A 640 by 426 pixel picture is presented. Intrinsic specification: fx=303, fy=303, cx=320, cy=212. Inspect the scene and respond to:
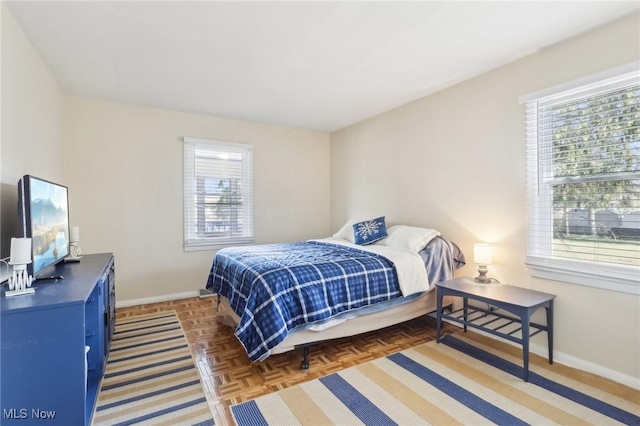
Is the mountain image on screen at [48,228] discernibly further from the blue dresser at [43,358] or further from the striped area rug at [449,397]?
the striped area rug at [449,397]

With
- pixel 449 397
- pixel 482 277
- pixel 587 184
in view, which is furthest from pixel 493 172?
pixel 449 397

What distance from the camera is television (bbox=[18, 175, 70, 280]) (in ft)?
5.46

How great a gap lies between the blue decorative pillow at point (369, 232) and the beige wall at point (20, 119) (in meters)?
2.83

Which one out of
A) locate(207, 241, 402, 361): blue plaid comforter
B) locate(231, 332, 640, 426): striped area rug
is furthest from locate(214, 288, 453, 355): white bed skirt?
locate(231, 332, 640, 426): striped area rug

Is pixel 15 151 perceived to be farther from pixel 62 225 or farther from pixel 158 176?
pixel 158 176

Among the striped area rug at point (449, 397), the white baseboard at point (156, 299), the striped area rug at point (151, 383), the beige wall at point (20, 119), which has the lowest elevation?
the striped area rug at point (449, 397)

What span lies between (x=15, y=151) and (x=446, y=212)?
359cm

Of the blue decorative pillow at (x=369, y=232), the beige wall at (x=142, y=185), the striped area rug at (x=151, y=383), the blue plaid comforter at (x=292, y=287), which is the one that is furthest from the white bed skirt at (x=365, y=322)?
the beige wall at (x=142, y=185)

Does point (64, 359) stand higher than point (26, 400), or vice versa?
point (64, 359)

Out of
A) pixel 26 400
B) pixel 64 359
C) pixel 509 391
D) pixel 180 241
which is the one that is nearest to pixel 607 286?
pixel 509 391

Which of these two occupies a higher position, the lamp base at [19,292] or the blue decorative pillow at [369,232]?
→ the blue decorative pillow at [369,232]

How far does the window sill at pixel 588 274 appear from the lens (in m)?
1.99

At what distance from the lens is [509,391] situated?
1953mm

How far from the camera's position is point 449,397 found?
1.90 m
